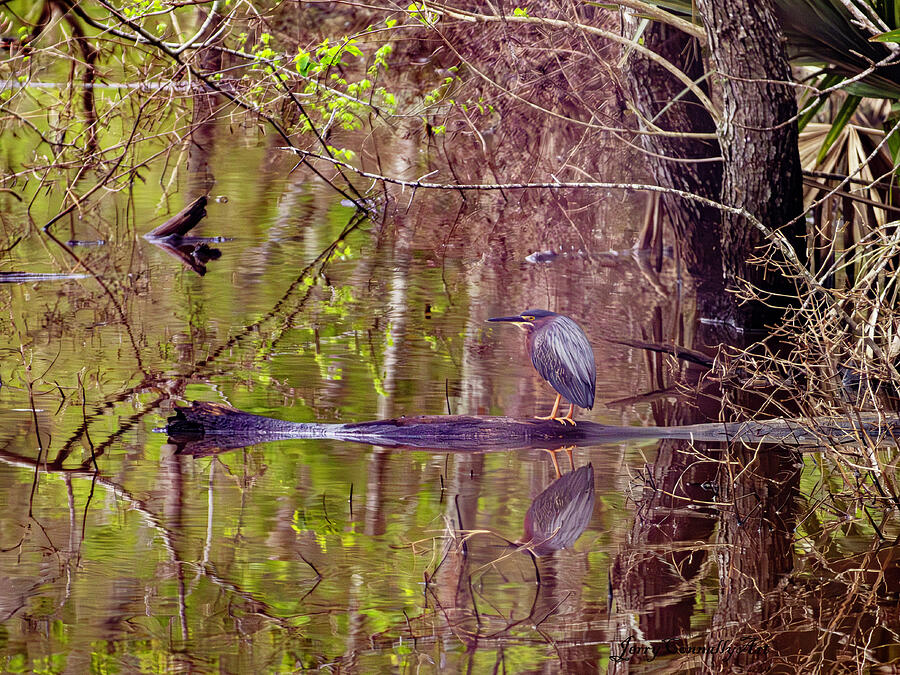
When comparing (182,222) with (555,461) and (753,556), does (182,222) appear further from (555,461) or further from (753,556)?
(753,556)

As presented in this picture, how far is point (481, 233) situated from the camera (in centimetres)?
1294

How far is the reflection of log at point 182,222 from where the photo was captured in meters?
11.3

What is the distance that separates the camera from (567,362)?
580 centimetres

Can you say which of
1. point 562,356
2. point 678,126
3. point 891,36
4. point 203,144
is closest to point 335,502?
point 562,356

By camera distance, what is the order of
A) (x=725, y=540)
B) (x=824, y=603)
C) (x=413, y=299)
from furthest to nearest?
(x=413, y=299) < (x=725, y=540) < (x=824, y=603)

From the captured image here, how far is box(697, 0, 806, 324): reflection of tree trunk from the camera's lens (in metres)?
7.43

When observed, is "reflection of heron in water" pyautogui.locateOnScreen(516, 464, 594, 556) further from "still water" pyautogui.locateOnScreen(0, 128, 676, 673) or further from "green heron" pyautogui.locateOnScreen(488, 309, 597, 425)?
"green heron" pyautogui.locateOnScreen(488, 309, 597, 425)

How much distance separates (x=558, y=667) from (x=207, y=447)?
2445 millimetres

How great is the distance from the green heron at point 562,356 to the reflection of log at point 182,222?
608cm

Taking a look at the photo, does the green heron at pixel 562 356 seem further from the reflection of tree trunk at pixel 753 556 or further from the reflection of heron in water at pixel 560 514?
the reflection of tree trunk at pixel 753 556

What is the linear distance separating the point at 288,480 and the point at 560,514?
1.12 meters

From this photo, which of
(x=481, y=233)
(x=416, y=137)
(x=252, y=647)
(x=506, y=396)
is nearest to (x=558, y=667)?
(x=252, y=647)

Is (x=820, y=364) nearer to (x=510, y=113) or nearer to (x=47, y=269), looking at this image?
(x=47, y=269)

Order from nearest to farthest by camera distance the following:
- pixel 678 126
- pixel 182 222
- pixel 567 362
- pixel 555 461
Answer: pixel 555 461 < pixel 567 362 < pixel 678 126 < pixel 182 222
